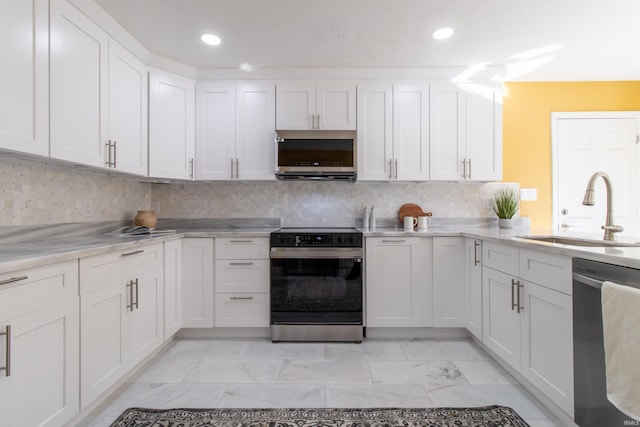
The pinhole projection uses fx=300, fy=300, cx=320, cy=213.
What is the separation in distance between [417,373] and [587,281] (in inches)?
46.9

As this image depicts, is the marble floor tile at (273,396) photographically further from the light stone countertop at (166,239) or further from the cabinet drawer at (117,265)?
the light stone countertop at (166,239)

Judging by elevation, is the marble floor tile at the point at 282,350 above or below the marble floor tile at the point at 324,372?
below

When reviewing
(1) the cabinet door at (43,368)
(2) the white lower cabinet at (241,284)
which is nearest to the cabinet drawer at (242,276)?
(2) the white lower cabinet at (241,284)

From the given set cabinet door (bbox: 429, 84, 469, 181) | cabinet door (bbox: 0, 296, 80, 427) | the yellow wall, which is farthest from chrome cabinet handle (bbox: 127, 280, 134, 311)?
the yellow wall

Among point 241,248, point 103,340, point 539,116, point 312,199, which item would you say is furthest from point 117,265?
point 539,116

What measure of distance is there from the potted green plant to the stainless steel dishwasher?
167 centimetres

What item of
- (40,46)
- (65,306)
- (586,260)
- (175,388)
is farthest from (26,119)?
(586,260)

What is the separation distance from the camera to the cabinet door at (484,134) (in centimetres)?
280

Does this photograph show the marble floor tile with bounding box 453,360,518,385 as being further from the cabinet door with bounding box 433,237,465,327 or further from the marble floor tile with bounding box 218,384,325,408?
the marble floor tile with bounding box 218,384,325,408

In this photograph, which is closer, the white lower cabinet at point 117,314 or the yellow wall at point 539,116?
the white lower cabinet at point 117,314

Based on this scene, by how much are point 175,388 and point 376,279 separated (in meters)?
1.63

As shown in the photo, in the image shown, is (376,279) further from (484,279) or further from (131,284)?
(131,284)

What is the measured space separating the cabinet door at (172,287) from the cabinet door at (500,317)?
2.41 meters

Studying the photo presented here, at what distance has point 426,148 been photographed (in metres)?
2.82
